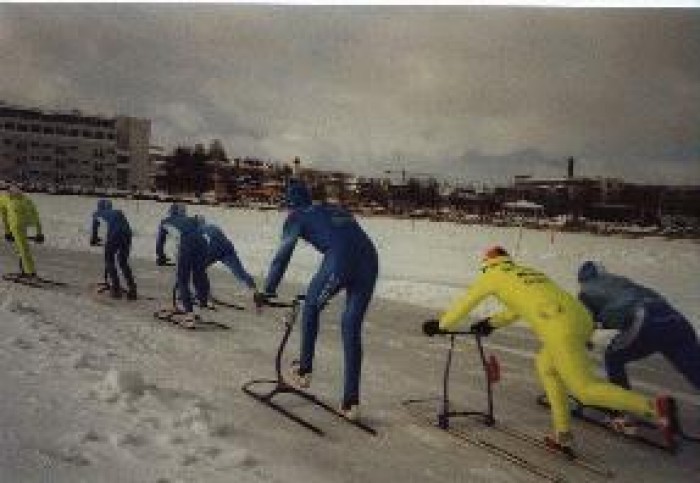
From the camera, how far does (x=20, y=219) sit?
835 cm

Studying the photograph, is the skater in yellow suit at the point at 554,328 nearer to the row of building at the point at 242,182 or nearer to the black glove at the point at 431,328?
the black glove at the point at 431,328

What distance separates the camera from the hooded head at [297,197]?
5090mm

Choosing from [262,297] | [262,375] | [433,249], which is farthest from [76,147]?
[433,249]

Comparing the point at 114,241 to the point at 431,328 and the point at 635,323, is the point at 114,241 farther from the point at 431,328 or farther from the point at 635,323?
the point at 635,323

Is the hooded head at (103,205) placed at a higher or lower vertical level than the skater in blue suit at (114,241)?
higher

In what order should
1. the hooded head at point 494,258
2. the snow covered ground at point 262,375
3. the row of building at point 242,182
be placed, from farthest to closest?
the row of building at point 242,182
the hooded head at point 494,258
the snow covered ground at point 262,375

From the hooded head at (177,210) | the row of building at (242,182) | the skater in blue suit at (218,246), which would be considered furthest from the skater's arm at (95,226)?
the skater in blue suit at (218,246)

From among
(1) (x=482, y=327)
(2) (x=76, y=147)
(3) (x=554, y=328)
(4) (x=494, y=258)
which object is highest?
(2) (x=76, y=147)

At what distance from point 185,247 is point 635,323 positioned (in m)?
4.26

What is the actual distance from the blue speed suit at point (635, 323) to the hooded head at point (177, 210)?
11.9 ft

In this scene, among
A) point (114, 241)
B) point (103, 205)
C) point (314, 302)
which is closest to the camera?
point (314, 302)

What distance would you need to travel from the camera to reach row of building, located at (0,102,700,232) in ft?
17.8

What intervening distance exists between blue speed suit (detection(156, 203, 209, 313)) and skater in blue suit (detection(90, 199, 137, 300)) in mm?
544

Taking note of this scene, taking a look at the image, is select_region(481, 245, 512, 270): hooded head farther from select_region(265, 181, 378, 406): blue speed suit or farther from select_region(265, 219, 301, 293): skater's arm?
select_region(265, 219, 301, 293): skater's arm
